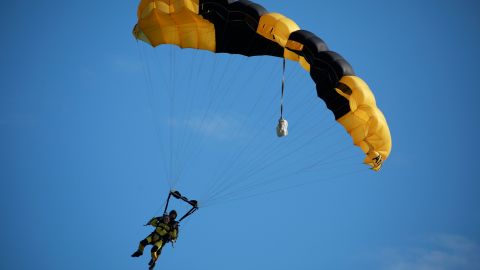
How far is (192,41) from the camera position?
1917 centimetres

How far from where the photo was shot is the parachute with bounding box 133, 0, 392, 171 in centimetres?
1712

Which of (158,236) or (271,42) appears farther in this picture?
(271,42)

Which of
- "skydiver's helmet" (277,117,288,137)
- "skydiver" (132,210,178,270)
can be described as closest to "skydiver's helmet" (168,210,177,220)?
"skydiver" (132,210,178,270)

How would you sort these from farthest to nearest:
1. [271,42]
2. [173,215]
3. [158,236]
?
[271,42] < [173,215] < [158,236]

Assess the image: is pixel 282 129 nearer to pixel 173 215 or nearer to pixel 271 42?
pixel 271 42

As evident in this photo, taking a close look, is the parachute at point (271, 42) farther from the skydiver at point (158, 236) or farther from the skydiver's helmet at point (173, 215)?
the skydiver at point (158, 236)

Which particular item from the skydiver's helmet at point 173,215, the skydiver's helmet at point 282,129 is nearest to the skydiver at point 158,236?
the skydiver's helmet at point 173,215

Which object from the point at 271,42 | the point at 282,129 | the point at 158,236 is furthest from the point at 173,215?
the point at 271,42

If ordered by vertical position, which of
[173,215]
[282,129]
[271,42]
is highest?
[271,42]

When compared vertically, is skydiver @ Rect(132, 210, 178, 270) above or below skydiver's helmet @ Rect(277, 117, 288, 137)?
below

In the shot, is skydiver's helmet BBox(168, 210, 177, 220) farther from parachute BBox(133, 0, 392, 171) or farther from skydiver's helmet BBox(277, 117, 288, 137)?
parachute BBox(133, 0, 392, 171)

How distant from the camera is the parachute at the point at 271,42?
17.1 m

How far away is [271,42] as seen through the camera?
18812 millimetres

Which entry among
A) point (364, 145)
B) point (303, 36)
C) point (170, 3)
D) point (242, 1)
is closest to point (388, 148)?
point (364, 145)
